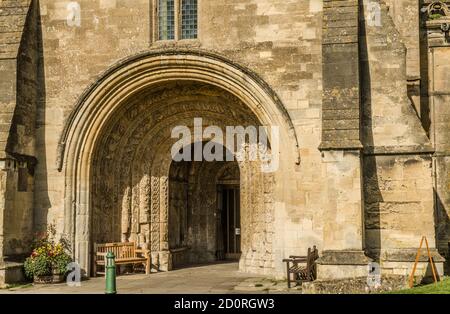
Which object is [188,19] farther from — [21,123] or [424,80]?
[424,80]

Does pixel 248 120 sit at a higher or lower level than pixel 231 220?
higher

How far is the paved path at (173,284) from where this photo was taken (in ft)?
42.0

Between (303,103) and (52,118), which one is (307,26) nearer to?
(303,103)

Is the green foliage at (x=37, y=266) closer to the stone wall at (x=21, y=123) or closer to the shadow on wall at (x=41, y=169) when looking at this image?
the stone wall at (x=21, y=123)

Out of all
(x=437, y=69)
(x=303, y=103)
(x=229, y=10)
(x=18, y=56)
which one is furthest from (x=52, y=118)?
(x=437, y=69)

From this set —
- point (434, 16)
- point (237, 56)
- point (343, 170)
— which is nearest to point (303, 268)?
point (343, 170)

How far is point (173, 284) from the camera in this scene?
45.2 ft

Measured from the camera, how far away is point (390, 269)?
512 inches

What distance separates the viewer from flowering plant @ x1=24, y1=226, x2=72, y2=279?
46.3 feet

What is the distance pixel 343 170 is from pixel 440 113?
470 centimetres

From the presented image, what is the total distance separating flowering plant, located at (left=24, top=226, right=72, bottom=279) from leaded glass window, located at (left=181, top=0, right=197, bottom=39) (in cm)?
520

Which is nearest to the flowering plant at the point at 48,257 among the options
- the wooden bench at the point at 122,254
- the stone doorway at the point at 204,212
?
the wooden bench at the point at 122,254

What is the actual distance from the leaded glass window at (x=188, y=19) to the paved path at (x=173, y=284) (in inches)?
210

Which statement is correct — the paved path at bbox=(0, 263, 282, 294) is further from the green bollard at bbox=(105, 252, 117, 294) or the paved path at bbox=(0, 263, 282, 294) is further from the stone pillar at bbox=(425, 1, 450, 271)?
the stone pillar at bbox=(425, 1, 450, 271)
